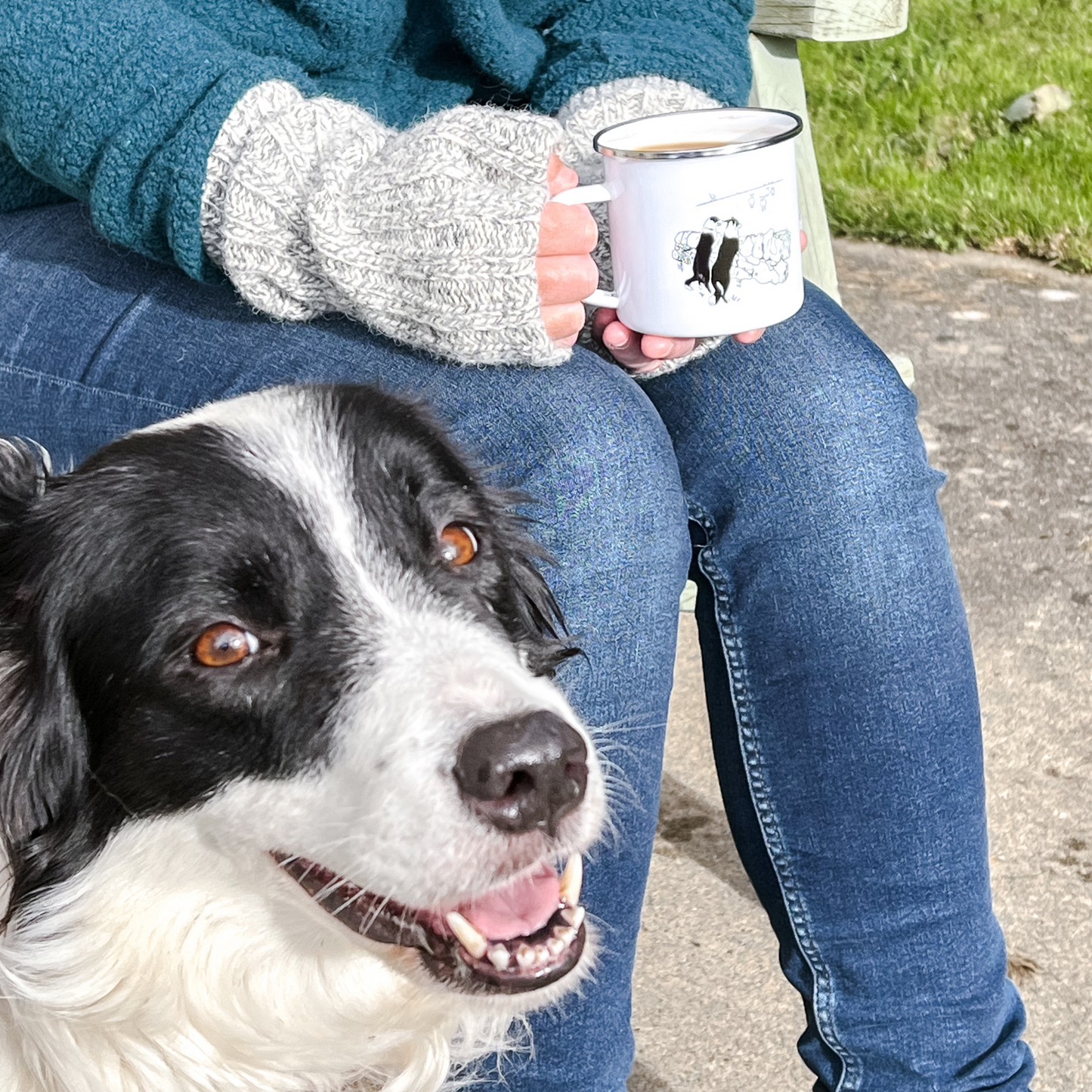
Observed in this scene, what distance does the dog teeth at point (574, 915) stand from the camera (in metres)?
1.54

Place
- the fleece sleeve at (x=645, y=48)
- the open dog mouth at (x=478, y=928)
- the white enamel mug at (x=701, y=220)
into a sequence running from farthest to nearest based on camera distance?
the fleece sleeve at (x=645, y=48), the white enamel mug at (x=701, y=220), the open dog mouth at (x=478, y=928)

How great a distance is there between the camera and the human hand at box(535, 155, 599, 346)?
1805 mm

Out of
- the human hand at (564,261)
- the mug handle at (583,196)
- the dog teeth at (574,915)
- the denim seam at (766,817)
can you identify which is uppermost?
the mug handle at (583,196)

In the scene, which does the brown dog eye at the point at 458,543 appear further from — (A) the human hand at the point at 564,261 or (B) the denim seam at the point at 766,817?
(B) the denim seam at the point at 766,817

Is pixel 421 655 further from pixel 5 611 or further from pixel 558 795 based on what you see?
pixel 5 611

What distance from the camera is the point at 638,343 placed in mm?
1965

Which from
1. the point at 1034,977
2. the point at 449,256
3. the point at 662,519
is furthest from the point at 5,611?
the point at 1034,977

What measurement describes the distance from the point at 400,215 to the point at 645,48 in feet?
1.78

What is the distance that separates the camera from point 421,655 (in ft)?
4.93

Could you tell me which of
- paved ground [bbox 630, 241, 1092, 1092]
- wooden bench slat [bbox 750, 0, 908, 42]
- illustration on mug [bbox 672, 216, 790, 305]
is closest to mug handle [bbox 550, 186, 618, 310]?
illustration on mug [bbox 672, 216, 790, 305]

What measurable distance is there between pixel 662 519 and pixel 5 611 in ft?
2.54

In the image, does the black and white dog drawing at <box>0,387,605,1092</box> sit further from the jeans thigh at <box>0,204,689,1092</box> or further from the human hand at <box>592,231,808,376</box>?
the human hand at <box>592,231,808,376</box>

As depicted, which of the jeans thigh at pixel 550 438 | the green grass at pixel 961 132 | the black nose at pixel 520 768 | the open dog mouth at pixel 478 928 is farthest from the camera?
the green grass at pixel 961 132

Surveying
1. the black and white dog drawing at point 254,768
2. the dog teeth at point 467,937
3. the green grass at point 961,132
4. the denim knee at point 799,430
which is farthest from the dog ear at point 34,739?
the green grass at point 961,132
